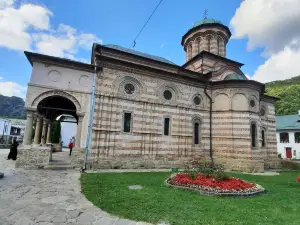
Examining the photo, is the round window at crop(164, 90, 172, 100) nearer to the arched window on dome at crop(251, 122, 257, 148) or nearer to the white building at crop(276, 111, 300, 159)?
the arched window on dome at crop(251, 122, 257, 148)

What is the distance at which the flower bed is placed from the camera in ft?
20.5

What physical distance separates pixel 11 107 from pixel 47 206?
132252 mm

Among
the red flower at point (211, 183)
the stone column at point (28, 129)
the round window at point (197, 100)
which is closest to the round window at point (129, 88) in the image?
the round window at point (197, 100)

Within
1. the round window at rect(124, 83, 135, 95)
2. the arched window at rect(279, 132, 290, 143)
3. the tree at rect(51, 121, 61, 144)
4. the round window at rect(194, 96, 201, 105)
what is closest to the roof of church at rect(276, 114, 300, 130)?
the arched window at rect(279, 132, 290, 143)

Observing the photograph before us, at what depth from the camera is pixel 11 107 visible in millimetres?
110438

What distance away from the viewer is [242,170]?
13.0 metres

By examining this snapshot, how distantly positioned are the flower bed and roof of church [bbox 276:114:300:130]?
30.8 m

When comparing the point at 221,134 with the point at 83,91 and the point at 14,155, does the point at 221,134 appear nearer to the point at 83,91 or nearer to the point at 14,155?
the point at 83,91

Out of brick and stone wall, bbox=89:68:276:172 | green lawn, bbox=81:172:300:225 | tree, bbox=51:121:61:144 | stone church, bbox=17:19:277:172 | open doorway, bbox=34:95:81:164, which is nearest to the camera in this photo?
green lawn, bbox=81:172:300:225

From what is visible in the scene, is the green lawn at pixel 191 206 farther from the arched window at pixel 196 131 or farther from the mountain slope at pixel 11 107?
the mountain slope at pixel 11 107

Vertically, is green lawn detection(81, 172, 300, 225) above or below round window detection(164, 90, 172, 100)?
below

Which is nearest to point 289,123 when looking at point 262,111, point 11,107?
point 262,111

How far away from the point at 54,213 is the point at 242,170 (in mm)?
12431

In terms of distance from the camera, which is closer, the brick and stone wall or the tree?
the brick and stone wall
